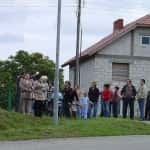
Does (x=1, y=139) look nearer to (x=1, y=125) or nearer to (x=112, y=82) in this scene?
(x=1, y=125)

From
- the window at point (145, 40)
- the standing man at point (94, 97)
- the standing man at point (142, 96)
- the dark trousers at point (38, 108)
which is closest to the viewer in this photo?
the dark trousers at point (38, 108)

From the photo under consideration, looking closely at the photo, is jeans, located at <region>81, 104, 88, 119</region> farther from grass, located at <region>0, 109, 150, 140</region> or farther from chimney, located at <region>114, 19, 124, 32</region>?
chimney, located at <region>114, 19, 124, 32</region>

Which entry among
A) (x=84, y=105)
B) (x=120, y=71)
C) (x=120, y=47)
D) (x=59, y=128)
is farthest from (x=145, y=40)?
(x=59, y=128)

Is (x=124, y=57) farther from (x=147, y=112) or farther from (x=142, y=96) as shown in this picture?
(x=142, y=96)

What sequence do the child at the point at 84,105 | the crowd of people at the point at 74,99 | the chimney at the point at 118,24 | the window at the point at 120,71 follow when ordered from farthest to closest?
Answer: 1. the chimney at the point at 118,24
2. the window at the point at 120,71
3. the child at the point at 84,105
4. the crowd of people at the point at 74,99

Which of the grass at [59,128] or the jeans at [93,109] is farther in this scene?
the jeans at [93,109]

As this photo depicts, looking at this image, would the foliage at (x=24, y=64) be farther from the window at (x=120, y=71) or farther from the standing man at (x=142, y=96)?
the standing man at (x=142, y=96)

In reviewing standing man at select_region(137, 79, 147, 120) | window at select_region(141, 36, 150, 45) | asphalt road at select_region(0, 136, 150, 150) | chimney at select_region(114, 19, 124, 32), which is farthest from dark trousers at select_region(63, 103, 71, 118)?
chimney at select_region(114, 19, 124, 32)

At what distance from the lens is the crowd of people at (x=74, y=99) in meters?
23.5

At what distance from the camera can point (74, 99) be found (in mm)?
25641

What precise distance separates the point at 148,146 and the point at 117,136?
289 cm

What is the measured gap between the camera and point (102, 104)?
26875mm

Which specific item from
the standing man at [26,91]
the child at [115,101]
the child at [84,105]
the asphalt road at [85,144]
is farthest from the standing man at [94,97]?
the asphalt road at [85,144]

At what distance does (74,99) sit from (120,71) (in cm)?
1639
